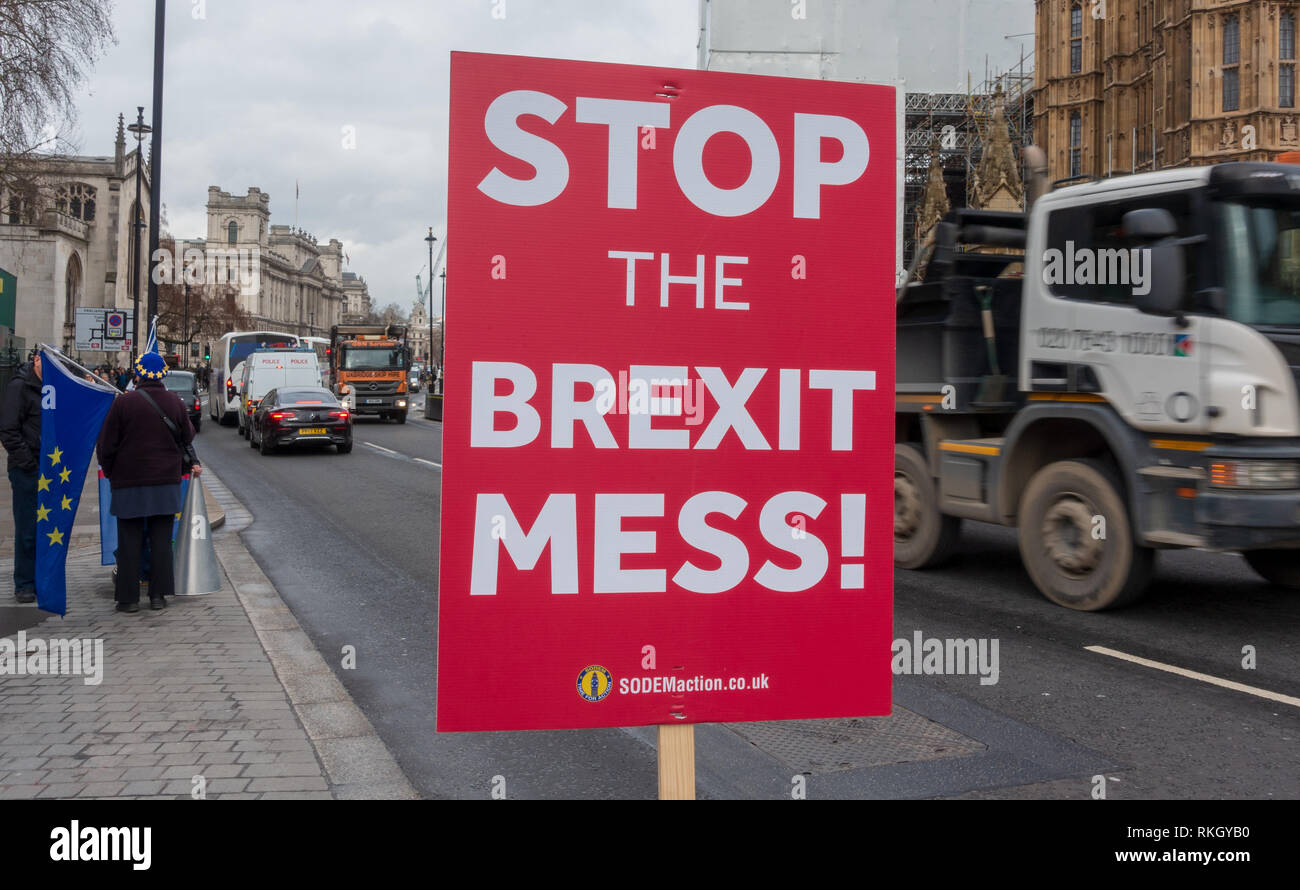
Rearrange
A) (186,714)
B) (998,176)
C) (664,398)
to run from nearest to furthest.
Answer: (664,398) < (186,714) < (998,176)

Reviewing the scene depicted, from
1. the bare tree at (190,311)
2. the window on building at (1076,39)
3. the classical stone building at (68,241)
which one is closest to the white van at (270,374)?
the classical stone building at (68,241)

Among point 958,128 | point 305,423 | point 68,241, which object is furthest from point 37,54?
point 68,241

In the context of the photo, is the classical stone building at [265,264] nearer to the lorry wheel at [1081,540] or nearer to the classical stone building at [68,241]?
the classical stone building at [68,241]

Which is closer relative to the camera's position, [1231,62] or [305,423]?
[305,423]

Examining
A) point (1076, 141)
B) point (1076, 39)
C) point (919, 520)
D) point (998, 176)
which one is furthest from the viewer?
point (1076, 141)

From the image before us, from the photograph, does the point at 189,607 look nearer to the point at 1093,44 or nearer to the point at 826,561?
the point at 826,561

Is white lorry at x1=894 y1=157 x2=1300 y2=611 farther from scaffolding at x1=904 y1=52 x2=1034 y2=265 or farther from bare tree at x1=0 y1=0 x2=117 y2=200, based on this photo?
scaffolding at x1=904 y1=52 x2=1034 y2=265

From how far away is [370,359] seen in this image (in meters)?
37.0

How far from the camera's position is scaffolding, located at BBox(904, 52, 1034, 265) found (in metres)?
39.5

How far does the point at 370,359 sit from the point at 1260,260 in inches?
1291

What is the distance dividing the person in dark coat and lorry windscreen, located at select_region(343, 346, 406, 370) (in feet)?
97.0

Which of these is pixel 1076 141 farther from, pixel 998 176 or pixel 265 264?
pixel 265 264
